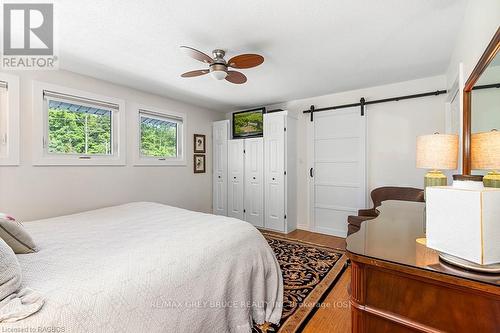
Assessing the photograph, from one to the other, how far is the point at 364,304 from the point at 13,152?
131 inches

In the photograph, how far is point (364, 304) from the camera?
34.1 inches

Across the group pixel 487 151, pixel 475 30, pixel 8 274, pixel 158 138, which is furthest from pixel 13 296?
pixel 158 138

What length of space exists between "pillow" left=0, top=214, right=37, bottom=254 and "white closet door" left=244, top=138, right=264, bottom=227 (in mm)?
3204

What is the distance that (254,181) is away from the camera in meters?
4.26

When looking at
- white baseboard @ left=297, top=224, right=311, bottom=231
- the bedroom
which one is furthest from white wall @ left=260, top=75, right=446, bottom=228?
white baseboard @ left=297, top=224, right=311, bottom=231

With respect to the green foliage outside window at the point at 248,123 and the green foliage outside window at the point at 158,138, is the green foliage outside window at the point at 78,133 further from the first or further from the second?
the green foliage outside window at the point at 248,123

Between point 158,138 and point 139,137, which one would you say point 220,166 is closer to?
point 158,138

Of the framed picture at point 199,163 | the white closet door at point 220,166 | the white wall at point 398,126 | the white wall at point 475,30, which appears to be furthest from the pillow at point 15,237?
the white wall at point 398,126

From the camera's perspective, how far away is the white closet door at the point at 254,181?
4.18 metres

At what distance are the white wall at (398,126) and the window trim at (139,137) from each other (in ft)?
9.04

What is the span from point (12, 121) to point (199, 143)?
260cm

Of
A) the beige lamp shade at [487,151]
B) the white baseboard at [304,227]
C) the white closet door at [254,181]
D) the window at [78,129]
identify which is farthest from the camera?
the white closet door at [254,181]

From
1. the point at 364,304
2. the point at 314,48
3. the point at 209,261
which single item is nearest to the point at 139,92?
the point at 314,48

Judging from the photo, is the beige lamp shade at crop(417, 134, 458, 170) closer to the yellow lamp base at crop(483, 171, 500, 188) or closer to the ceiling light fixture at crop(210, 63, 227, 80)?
the yellow lamp base at crop(483, 171, 500, 188)
